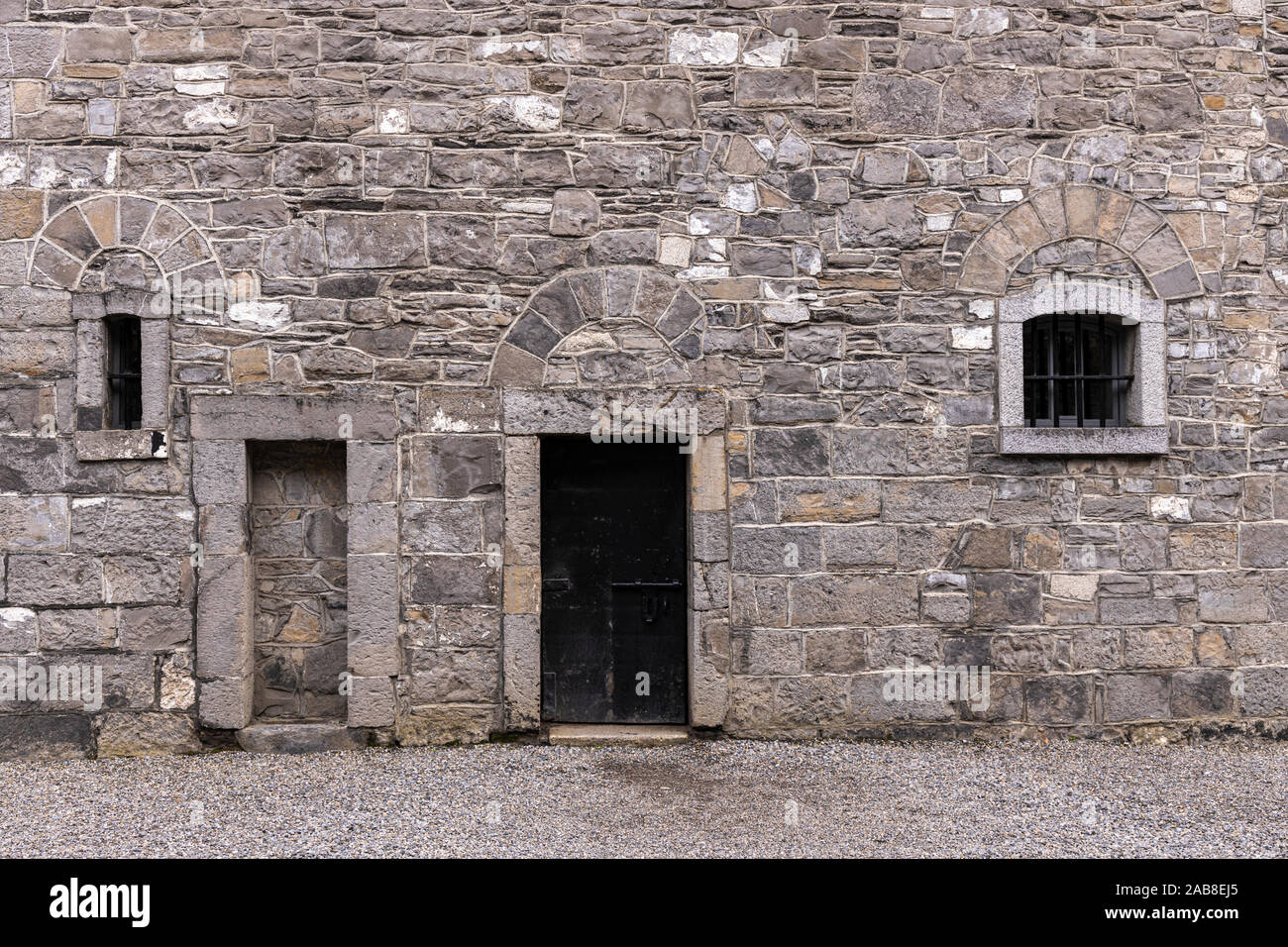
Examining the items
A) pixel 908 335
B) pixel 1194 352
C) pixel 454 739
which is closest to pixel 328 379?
pixel 454 739

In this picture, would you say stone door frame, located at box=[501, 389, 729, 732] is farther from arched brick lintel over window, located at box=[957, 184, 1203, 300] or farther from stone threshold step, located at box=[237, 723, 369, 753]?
arched brick lintel over window, located at box=[957, 184, 1203, 300]

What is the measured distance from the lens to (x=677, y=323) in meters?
4.90

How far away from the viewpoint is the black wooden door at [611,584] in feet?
16.5

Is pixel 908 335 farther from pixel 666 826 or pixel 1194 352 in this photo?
pixel 666 826

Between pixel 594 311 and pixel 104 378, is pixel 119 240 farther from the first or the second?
pixel 594 311

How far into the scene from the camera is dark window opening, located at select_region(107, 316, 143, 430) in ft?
16.1

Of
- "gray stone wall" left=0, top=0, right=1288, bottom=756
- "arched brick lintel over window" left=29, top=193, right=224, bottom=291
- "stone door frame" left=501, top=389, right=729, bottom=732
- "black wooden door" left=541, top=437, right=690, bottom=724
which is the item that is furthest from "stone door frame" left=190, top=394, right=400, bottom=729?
"black wooden door" left=541, top=437, right=690, bottom=724

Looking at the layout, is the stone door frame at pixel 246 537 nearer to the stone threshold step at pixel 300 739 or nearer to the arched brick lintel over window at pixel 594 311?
the stone threshold step at pixel 300 739

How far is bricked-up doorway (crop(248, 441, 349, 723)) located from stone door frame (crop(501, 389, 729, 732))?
101 cm

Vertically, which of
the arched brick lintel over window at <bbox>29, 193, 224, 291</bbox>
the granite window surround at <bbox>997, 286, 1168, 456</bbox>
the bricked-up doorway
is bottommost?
the bricked-up doorway

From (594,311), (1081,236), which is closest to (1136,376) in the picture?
(1081,236)

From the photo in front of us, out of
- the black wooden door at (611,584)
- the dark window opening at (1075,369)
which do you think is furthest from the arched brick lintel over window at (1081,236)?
the black wooden door at (611,584)

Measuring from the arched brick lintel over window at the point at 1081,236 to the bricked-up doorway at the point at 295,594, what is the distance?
12.8ft

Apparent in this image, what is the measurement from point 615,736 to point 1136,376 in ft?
12.1
